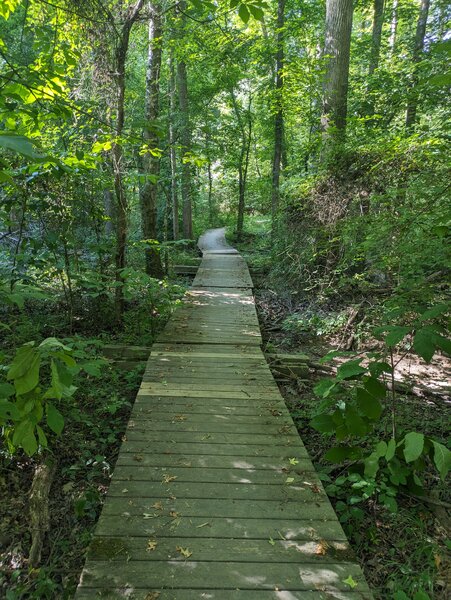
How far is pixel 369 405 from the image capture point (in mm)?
2385

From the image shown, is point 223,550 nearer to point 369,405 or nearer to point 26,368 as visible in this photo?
point 369,405

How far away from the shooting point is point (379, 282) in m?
7.39

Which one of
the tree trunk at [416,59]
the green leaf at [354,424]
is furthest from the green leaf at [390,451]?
the tree trunk at [416,59]

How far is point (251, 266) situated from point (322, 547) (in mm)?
10316

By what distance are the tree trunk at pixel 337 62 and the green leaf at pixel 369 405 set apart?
7.41 meters

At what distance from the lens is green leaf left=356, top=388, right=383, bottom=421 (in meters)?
2.37

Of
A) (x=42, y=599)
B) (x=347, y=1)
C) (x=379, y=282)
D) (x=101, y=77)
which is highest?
(x=347, y=1)

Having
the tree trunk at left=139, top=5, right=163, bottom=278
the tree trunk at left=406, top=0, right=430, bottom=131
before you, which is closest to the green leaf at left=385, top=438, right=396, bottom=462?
the tree trunk at left=139, top=5, right=163, bottom=278

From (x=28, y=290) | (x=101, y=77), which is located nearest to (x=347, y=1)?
(x=101, y=77)

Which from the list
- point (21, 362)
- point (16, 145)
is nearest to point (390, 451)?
point (21, 362)

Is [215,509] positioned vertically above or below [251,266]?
below

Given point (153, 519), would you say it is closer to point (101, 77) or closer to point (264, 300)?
point (101, 77)

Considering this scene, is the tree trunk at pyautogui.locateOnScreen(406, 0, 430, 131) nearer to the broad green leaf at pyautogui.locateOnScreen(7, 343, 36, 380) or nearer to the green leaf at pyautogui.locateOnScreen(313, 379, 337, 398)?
the green leaf at pyautogui.locateOnScreen(313, 379, 337, 398)

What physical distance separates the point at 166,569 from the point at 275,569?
0.57 meters
